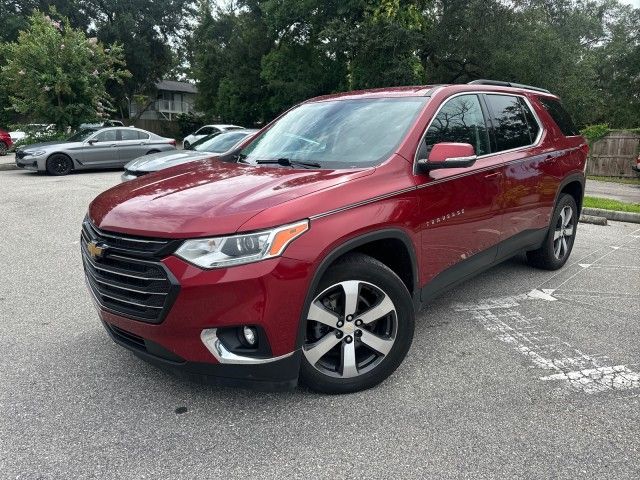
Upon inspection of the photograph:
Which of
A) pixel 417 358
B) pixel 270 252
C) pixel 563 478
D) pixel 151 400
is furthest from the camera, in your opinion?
pixel 417 358

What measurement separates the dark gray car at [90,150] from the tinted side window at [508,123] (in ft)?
44.2

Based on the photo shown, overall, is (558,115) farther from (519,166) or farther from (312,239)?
(312,239)

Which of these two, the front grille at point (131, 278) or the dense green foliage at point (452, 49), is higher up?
the dense green foliage at point (452, 49)

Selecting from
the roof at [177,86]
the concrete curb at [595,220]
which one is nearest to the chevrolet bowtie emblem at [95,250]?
the concrete curb at [595,220]

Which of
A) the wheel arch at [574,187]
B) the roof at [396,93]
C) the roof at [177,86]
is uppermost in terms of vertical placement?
the roof at [177,86]

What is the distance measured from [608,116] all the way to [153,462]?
3551cm

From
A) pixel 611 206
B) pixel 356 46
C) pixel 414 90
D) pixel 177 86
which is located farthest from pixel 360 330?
pixel 177 86

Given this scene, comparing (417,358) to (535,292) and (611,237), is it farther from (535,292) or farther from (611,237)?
(611,237)

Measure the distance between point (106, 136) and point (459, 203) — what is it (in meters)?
14.4

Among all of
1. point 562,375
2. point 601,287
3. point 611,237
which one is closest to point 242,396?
point 562,375

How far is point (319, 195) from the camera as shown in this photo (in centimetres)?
268

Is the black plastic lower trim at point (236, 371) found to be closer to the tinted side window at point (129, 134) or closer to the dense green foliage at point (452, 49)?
the tinted side window at point (129, 134)

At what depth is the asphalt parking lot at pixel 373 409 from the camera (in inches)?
94.0

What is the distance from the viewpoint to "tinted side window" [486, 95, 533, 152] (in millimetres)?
4219
